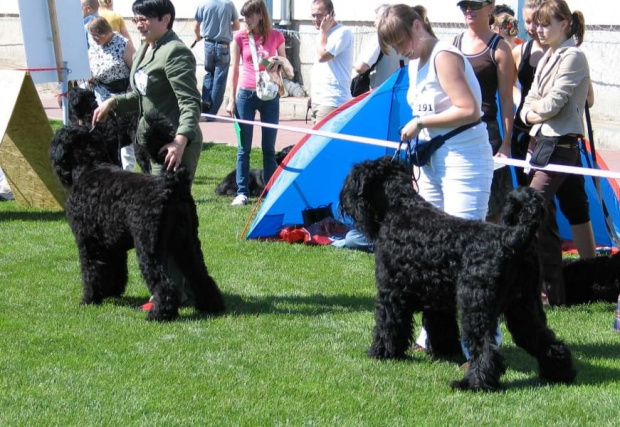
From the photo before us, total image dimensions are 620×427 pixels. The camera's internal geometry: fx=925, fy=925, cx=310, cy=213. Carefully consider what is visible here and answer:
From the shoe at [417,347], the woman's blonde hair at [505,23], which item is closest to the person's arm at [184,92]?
the shoe at [417,347]

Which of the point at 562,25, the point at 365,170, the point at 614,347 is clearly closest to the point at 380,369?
the point at 365,170

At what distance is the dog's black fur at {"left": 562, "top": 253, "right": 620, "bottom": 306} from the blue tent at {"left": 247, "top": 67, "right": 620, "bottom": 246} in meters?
1.56

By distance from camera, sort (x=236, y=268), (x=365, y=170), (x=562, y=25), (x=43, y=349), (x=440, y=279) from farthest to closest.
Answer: (x=236, y=268) → (x=562, y=25) → (x=43, y=349) → (x=365, y=170) → (x=440, y=279)

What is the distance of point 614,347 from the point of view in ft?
17.5

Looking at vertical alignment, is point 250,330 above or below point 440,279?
below

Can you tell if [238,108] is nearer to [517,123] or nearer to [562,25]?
[517,123]

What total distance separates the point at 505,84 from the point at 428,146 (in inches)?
58.3

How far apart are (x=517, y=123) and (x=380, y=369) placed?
2771 millimetres

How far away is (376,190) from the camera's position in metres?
4.86

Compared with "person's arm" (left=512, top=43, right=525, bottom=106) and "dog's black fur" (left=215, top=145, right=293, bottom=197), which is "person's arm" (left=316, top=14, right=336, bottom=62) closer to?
"dog's black fur" (left=215, top=145, right=293, bottom=197)

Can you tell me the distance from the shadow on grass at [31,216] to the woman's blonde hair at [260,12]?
279 centimetres

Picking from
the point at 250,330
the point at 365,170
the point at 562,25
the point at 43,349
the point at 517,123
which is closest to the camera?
the point at 365,170

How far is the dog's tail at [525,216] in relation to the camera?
14.1ft

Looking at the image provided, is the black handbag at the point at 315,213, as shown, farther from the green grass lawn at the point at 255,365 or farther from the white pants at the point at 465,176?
the white pants at the point at 465,176
